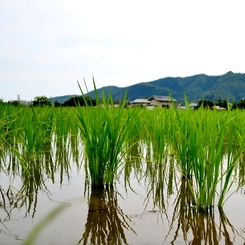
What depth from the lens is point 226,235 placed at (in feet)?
5.75

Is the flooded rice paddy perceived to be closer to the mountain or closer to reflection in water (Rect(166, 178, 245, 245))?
reflection in water (Rect(166, 178, 245, 245))

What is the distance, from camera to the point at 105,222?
→ 1898 millimetres

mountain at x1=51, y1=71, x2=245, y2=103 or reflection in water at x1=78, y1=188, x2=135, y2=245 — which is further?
mountain at x1=51, y1=71, x2=245, y2=103

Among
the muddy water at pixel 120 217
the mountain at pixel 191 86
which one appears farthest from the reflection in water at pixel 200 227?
the mountain at pixel 191 86

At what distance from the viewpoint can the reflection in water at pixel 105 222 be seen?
65.2 inches

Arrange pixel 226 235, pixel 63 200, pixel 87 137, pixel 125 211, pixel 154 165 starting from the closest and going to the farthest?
pixel 226 235 → pixel 125 211 → pixel 63 200 → pixel 87 137 → pixel 154 165

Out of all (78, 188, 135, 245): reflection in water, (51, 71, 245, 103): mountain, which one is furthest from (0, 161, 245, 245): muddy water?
(51, 71, 245, 103): mountain

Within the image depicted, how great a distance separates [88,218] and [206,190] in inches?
30.4

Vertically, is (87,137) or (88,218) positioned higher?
(87,137)

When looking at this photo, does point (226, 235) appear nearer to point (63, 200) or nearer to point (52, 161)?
point (63, 200)

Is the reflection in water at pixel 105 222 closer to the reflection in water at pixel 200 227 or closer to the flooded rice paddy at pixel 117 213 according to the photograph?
the flooded rice paddy at pixel 117 213

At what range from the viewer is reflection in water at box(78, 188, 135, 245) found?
1.66 metres

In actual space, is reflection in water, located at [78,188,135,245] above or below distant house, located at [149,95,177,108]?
below

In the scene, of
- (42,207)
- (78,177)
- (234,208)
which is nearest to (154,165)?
(78,177)
